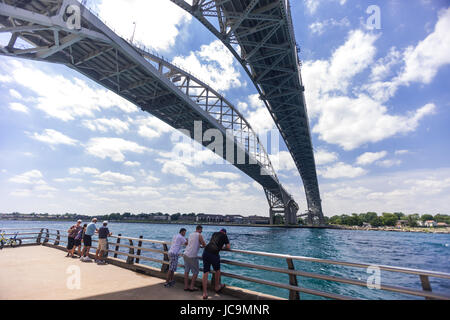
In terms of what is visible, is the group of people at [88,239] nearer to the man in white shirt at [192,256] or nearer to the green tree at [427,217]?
the man in white shirt at [192,256]

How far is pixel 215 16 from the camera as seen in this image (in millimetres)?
14891

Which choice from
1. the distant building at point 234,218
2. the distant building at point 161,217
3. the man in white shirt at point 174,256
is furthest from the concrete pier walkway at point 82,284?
the distant building at point 161,217

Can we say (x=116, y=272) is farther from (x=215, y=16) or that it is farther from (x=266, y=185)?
(x=266, y=185)

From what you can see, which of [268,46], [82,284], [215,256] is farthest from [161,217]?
[215,256]

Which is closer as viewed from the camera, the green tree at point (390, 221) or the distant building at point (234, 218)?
the green tree at point (390, 221)

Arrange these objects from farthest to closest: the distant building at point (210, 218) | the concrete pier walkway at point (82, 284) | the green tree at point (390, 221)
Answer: the distant building at point (210, 218)
the green tree at point (390, 221)
the concrete pier walkway at point (82, 284)

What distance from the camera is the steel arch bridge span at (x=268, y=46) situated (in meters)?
14.8

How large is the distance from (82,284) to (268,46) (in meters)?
18.9

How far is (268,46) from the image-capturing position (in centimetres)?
1777

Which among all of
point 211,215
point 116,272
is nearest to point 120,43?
point 116,272

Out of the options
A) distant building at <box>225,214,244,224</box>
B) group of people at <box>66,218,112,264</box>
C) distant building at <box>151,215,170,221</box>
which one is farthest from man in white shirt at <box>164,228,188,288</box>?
distant building at <box>151,215,170,221</box>

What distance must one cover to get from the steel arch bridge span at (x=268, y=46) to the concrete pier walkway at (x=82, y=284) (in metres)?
15.3

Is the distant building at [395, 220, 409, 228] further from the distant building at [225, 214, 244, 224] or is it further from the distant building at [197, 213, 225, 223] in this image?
the distant building at [197, 213, 225, 223]

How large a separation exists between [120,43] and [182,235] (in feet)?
52.0
